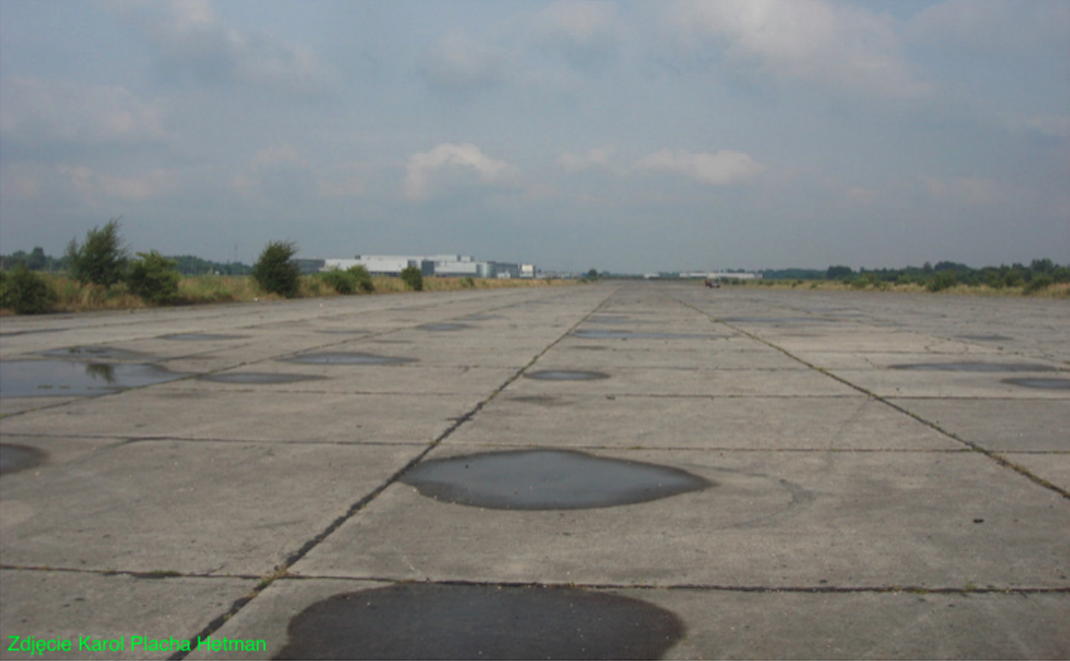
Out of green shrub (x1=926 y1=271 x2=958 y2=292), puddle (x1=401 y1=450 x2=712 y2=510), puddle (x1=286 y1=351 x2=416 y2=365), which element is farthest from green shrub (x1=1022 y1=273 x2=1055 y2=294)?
puddle (x1=401 y1=450 x2=712 y2=510)

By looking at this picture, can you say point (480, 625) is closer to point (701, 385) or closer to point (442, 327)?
point (701, 385)

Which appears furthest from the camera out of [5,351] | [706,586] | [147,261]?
[147,261]

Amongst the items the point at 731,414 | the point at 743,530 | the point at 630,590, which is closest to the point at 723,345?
the point at 731,414

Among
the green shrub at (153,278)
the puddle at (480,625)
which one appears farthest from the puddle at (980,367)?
the green shrub at (153,278)

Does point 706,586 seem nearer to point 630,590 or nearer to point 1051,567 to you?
point 630,590

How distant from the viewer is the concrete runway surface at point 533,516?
3641mm

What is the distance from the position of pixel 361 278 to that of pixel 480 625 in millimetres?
53583

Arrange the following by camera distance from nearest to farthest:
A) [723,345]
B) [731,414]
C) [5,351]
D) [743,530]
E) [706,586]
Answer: [706,586], [743,530], [731,414], [5,351], [723,345]

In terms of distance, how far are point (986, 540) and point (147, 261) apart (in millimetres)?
32936

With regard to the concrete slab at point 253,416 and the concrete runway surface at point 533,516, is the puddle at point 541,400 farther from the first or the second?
the concrete slab at point 253,416

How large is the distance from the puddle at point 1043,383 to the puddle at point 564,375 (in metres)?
5.36

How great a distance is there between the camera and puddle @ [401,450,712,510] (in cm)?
567

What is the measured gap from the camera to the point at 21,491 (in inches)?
230

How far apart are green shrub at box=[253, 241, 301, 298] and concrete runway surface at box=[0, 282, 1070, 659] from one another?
3184 centimetres
